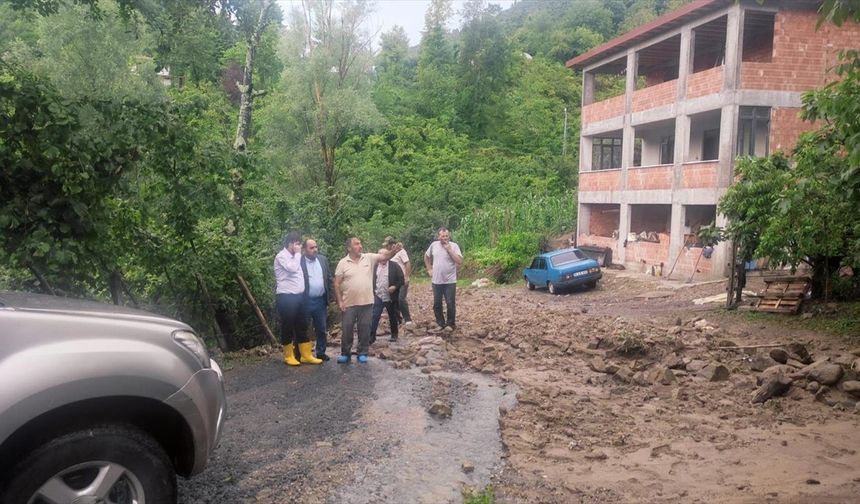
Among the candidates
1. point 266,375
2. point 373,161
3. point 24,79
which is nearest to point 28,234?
point 24,79

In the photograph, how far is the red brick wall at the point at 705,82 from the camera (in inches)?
819

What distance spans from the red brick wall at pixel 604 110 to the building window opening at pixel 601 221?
380 centimetres

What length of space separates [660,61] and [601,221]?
708 cm

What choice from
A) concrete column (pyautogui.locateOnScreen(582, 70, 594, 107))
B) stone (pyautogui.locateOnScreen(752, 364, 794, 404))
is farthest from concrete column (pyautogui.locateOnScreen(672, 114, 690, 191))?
stone (pyautogui.locateOnScreen(752, 364, 794, 404))

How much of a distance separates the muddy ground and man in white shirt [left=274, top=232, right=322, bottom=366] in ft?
1.31

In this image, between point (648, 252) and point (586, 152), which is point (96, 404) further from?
point (586, 152)

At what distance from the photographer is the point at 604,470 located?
536 centimetres

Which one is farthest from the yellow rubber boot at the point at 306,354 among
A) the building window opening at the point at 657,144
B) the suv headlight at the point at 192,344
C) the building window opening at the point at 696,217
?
the building window opening at the point at 657,144

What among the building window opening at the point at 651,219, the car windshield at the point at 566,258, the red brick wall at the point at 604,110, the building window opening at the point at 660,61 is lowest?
the car windshield at the point at 566,258

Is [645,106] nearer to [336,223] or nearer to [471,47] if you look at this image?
[336,223]

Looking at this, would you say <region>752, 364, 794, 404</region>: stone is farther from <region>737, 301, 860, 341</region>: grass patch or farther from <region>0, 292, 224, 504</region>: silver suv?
<region>0, 292, 224, 504</region>: silver suv

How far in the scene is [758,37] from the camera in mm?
22969

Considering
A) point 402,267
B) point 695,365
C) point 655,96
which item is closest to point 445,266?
point 402,267

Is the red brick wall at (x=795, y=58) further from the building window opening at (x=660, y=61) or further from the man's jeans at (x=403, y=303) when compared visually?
the man's jeans at (x=403, y=303)
